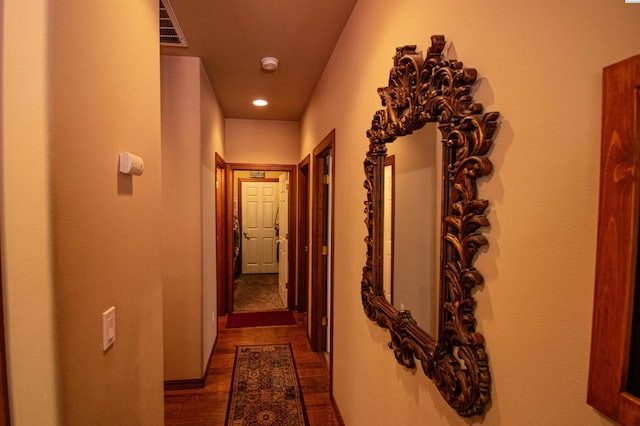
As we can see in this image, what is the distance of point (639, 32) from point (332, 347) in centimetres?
239

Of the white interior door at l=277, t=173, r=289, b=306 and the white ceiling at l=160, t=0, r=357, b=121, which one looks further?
the white interior door at l=277, t=173, r=289, b=306

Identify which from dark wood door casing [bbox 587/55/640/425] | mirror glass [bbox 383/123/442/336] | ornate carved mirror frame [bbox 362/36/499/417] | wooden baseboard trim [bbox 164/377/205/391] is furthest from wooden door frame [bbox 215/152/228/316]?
dark wood door casing [bbox 587/55/640/425]

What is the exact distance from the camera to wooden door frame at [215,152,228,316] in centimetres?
382

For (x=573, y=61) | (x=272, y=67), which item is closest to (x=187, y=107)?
(x=272, y=67)

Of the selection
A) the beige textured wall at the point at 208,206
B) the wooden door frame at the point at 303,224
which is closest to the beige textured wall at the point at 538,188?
the beige textured wall at the point at 208,206

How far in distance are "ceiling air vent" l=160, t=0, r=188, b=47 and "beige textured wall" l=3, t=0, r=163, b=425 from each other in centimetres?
74

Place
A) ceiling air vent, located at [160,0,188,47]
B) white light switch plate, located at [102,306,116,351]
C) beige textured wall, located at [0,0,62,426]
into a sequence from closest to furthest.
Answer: beige textured wall, located at [0,0,62,426], white light switch plate, located at [102,306,116,351], ceiling air vent, located at [160,0,188,47]

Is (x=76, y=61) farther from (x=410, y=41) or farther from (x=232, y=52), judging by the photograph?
(x=232, y=52)

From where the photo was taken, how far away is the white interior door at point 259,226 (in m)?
6.67

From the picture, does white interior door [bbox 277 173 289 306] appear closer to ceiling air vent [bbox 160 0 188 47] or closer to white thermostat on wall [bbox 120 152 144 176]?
ceiling air vent [bbox 160 0 188 47]

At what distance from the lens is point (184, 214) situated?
2572mm

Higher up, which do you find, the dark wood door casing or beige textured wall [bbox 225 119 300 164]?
beige textured wall [bbox 225 119 300 164]

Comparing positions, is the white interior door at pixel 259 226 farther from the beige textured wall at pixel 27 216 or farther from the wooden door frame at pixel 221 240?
the beige textured wall at pixel 27 216

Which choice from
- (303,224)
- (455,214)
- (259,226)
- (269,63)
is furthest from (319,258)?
(259,226)
